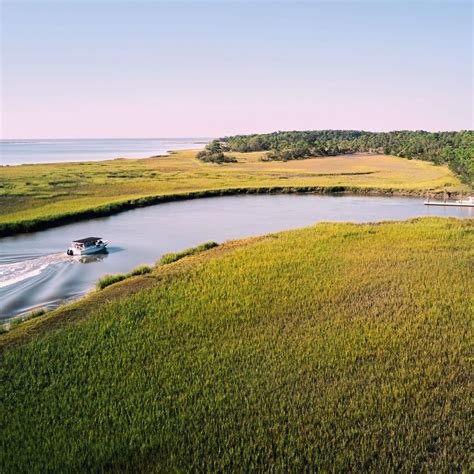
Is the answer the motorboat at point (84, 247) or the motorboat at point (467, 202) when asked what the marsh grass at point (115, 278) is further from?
the motorboat at point (467, 202)

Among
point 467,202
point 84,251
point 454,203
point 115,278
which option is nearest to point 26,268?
point 84,251

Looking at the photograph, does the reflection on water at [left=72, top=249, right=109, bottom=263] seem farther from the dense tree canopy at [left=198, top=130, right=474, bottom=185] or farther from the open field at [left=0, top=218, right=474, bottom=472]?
the dense tree canopy at [left=198, top=130, right=474, bottom=185]

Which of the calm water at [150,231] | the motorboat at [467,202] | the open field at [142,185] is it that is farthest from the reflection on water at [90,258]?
the motorboat at [467,202]

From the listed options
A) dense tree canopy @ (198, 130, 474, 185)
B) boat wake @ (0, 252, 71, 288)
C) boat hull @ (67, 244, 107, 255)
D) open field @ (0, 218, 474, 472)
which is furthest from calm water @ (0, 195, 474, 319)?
dense tree canopy @ (198, 130, 474, 185)

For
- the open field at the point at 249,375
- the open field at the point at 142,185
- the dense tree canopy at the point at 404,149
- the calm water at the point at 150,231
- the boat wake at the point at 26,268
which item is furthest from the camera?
the dense tree canopy at the point at 404,149

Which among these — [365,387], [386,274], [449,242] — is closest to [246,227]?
[449,242]
